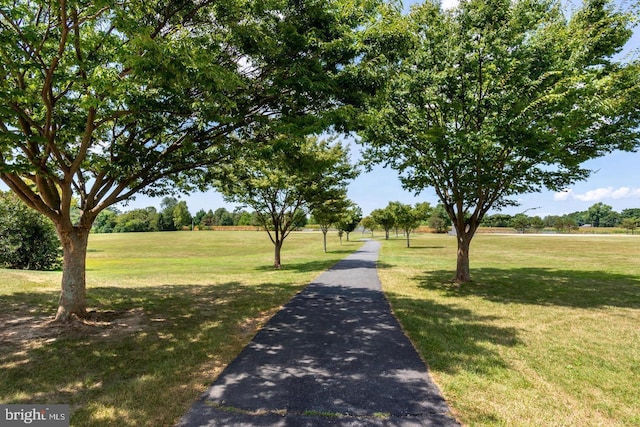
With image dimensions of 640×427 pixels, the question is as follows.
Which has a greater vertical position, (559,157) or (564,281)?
(559,157)

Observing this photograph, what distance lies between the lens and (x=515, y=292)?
1170 centimetres

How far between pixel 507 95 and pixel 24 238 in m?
25.7

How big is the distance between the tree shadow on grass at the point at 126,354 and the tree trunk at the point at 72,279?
0.41 meters

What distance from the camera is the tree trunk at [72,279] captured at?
7.32m

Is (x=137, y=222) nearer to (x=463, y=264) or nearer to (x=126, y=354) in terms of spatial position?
(x=463, y=264)

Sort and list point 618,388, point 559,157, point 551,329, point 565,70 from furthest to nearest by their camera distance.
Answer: point 559,157 < point 565,70 < point 551,329 < point 618,388

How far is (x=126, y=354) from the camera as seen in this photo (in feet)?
18.4

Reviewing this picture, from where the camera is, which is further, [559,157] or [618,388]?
[559,157]

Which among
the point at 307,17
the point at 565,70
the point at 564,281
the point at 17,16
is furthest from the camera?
the point at 564,281

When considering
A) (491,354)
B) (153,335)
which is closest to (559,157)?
(491,354)

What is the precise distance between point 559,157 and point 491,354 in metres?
8.05

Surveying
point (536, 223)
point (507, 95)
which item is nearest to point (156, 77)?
point (507, 95)

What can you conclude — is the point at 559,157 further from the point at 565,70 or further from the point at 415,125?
the point at 415,125

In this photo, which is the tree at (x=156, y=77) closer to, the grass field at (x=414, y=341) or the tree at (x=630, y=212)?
the grass field at (x=414, y=341)
